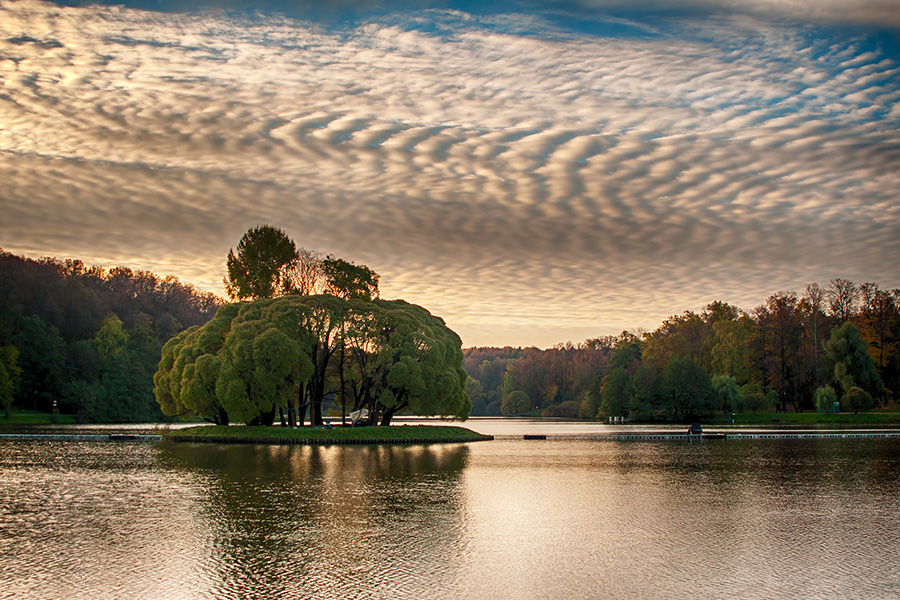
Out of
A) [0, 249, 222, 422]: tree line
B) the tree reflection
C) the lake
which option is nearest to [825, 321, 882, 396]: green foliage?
the lake

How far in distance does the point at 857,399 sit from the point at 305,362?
71.2 metres

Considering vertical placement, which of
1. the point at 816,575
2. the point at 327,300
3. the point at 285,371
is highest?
the point at 327,300

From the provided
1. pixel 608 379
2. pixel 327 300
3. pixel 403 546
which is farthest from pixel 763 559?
pixel 608 379

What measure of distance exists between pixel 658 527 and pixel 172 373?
2280 inches

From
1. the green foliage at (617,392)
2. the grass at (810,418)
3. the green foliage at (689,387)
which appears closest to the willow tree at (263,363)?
the green foliage at (689,387)

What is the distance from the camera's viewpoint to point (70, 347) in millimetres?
106562

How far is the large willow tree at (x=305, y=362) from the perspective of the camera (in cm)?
6481

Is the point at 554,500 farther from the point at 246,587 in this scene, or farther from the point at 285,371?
the point at 285,371

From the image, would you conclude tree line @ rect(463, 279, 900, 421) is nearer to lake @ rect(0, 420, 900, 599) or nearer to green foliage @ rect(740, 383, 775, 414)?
green foliage @ rect(740, 383, 775, 414)

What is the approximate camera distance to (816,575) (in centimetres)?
1827

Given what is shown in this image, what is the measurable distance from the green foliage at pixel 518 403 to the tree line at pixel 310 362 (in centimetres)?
9636

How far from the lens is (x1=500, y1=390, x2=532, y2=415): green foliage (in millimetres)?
174500

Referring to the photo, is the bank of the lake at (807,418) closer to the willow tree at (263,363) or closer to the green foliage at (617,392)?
the green foliage at (617,392)

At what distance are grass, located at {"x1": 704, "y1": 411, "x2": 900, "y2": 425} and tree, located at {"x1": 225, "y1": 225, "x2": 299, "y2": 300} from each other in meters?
64.4
